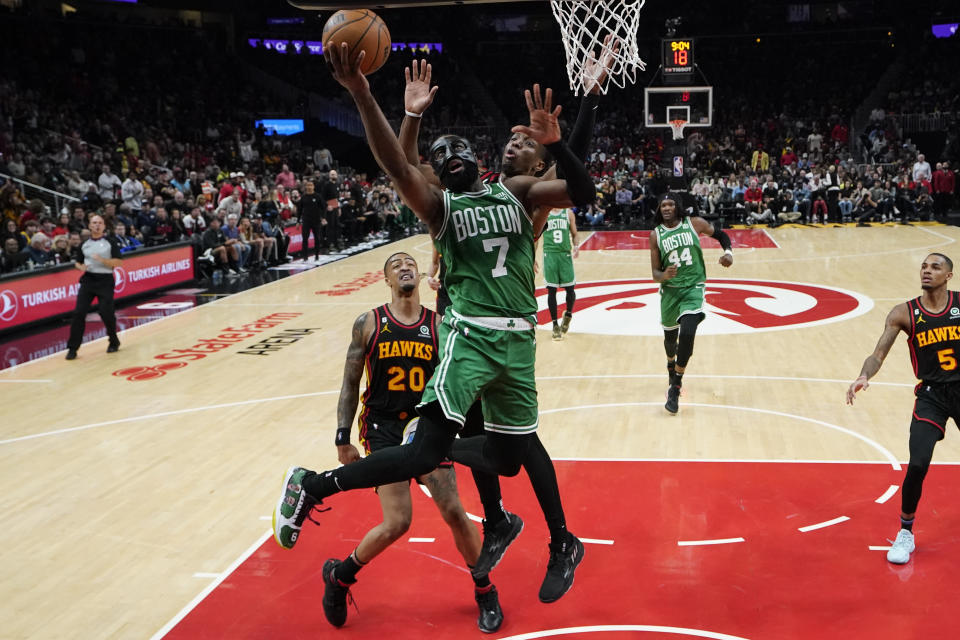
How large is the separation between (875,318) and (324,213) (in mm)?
12701

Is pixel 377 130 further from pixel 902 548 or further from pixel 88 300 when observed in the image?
pixel 88 300

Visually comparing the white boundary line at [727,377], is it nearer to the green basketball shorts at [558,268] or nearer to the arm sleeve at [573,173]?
the green basketball shorts at [558,268]

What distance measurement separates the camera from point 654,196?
96.2 feet

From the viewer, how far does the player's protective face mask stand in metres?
4.09

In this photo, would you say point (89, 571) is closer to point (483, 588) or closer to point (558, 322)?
point (483, 588)

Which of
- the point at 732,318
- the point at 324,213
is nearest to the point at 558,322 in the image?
the point at 732,318

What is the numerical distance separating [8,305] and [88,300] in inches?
84.0

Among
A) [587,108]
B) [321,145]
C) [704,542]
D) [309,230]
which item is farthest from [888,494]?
[321,145]

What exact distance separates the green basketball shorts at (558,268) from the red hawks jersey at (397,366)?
706cm

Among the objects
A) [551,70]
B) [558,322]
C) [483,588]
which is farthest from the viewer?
[551,70]

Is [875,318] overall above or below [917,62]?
below

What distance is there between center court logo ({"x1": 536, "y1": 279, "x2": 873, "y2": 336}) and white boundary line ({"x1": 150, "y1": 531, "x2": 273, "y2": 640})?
7.41 m

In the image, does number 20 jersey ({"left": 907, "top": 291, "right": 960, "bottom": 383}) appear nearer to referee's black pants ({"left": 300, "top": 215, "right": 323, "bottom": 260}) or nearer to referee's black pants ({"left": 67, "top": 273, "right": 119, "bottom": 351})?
referee's black pants ({"left": 67, "top": 273, "right": 119, "bottom": 351})

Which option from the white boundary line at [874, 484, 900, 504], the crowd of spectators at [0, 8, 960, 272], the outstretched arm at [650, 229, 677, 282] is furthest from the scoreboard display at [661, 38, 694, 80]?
the white boundary line at [874, 484, 900, 504]
